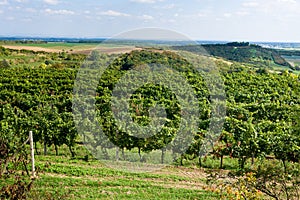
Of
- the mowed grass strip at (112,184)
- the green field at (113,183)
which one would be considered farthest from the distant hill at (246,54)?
the mowed grass strip at (112,184)

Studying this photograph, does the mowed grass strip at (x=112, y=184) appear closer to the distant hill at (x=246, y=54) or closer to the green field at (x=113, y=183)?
the green field at (x=113, y=183)

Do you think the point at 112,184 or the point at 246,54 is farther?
the point at 246,54

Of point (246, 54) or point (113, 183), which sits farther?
point (246, 54)

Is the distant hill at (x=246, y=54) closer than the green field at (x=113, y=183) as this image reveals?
No

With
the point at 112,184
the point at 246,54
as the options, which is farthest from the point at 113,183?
the point at 246,54

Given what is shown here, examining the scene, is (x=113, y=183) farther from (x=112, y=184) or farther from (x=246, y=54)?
(x=246, y=54)

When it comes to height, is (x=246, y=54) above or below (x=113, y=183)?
above

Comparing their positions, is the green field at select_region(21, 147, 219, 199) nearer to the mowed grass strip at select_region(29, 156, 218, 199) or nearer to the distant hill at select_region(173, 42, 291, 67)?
the mowed grass strip at select_region(29, 156, 218, 199)

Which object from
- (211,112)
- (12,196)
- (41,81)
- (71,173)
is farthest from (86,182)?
(41,81)

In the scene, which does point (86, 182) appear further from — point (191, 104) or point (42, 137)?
point (191, 104)

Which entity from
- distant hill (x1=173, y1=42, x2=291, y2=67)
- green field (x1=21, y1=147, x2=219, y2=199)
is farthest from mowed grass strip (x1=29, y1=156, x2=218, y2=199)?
distant hill (x1=173, y1=42, x2=291, y2=67)

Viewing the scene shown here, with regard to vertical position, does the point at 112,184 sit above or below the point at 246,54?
below

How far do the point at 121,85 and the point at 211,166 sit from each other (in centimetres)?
903

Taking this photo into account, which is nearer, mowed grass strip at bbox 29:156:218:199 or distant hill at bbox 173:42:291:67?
mowed grass strip at bbox 29:156:218:199
